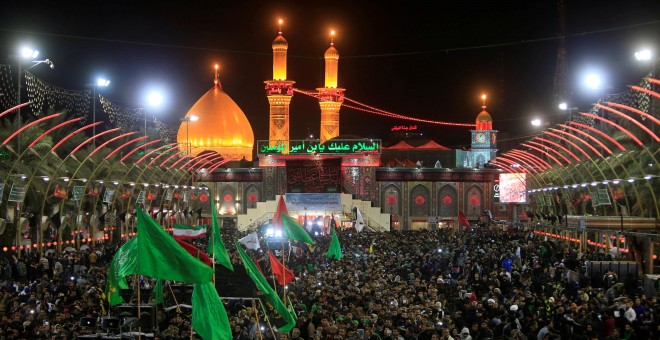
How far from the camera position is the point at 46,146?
125 ft

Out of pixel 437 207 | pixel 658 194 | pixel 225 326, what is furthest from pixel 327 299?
pixel 437 207

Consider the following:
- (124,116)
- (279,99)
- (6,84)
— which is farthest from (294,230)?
(279,99)

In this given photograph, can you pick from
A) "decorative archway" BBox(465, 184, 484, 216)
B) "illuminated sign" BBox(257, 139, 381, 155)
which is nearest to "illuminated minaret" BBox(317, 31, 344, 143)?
"illuminated sign" BBox(257, 139, 381, 155)

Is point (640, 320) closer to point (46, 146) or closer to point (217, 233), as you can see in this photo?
point (217, 233)

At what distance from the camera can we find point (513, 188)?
56.2 metres

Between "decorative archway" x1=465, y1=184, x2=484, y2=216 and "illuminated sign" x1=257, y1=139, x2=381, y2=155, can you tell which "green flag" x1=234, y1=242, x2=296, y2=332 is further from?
"decorative archway" x1=465, y1=184, x2=484, y2=216

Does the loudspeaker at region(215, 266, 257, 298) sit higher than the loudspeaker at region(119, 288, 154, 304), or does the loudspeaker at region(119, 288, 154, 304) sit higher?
the loudspeaker at region(215, 266, 257, 298)

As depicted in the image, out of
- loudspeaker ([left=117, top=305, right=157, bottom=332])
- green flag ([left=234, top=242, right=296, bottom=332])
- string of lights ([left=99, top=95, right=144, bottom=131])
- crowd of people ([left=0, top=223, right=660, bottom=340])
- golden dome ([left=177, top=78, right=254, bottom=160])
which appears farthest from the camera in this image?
golden dome ([left=177, top=78, right=254, bottom=160])

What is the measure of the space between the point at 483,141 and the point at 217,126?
20.6 m

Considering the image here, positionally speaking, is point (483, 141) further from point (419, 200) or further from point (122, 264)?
point (122, 264)

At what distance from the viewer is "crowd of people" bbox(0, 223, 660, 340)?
47.5ft

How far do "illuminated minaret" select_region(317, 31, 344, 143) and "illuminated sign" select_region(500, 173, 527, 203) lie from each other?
1666 cm

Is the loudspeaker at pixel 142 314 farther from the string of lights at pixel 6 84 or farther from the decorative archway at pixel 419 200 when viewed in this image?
the decorative archway at pixel 419 200

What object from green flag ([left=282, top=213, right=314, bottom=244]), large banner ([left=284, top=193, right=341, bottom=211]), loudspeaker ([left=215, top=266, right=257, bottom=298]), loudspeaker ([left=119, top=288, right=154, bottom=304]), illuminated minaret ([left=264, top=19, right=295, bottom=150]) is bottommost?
loudspeaker ([left=119, top=288, right=154, bottom=304])
